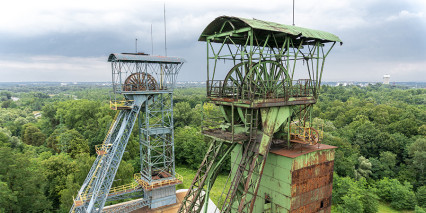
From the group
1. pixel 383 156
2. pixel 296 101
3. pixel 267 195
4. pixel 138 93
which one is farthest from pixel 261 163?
pixel 383 156

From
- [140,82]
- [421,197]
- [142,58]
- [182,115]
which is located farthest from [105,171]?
[182,115]

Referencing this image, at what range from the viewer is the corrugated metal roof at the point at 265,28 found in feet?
29.2

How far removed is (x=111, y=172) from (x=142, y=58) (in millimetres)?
8818

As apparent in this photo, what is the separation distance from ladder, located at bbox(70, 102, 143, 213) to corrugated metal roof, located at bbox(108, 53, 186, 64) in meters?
3.48

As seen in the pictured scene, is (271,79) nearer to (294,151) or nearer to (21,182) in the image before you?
(294,151)

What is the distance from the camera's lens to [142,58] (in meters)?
19.1

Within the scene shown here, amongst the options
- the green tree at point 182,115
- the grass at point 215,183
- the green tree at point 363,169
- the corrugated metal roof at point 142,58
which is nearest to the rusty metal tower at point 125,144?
the corrugated metal roof at point 142,58

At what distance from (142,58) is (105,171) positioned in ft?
28.6

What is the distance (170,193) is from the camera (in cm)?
2061

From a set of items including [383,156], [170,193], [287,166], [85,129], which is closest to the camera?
[287,166]

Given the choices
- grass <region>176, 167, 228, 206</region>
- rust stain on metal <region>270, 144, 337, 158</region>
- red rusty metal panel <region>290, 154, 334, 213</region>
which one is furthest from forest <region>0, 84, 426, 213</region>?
rust stain on metal <region>270, 144, 337, 158</region>

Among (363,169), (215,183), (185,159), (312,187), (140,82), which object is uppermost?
(140,82)

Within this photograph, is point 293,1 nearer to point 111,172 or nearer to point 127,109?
point 127,109

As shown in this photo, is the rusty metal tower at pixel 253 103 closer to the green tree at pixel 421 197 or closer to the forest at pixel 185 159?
the forest at pixel 185 159
